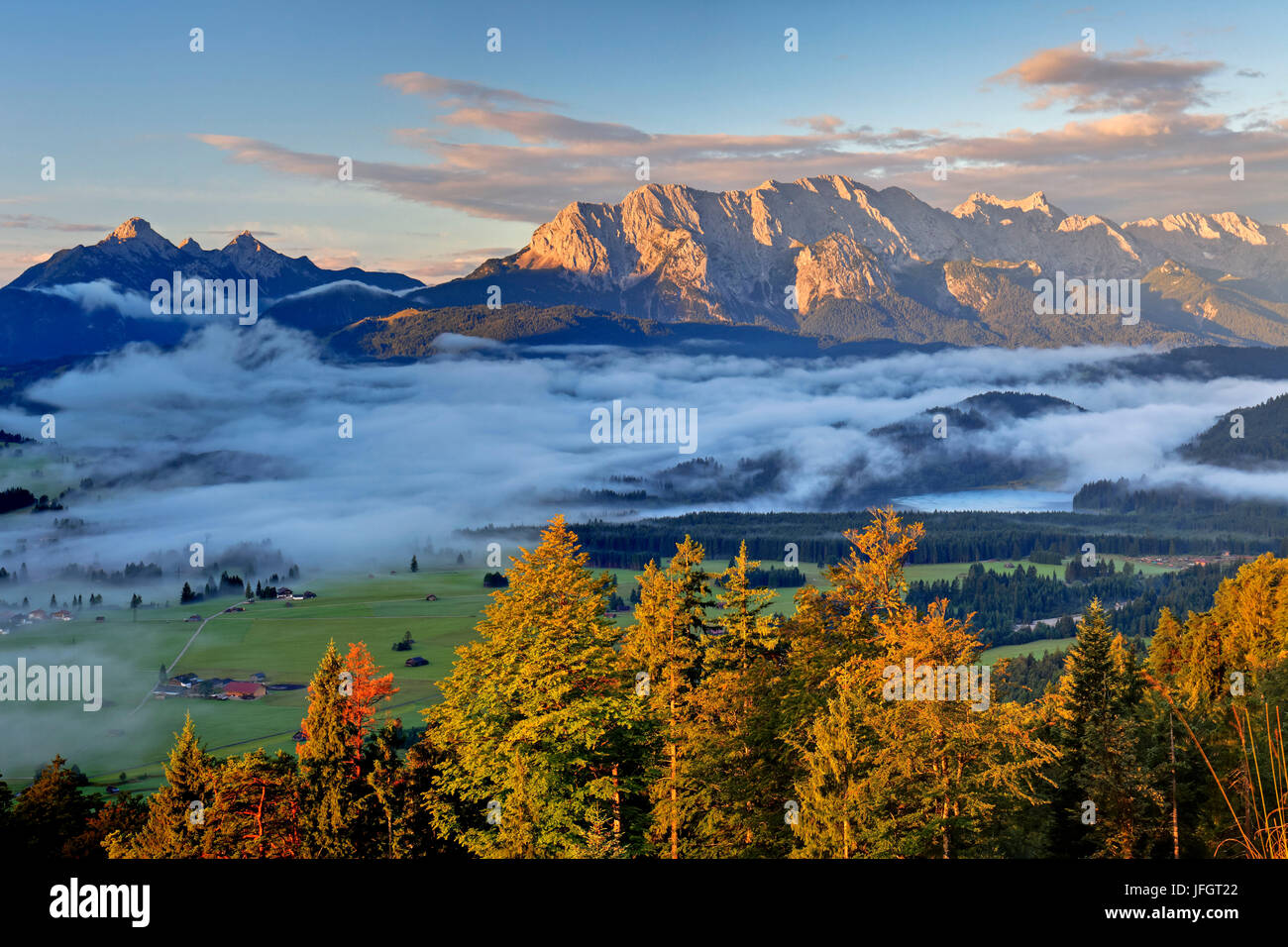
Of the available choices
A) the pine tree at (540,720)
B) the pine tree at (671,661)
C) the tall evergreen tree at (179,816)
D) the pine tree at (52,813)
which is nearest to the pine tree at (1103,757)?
the pine tree at (671,661)

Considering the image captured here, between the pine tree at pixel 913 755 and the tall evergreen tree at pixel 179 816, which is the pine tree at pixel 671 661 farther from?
the tall evergreen tree at pixel 179 816

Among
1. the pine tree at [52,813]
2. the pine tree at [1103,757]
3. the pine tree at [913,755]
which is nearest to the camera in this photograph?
the pine tree at [913,755]

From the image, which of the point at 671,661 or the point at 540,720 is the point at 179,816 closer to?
the point at 540,720

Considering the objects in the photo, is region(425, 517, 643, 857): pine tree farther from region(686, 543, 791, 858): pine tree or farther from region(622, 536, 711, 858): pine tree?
region(686, 543, 791, 858): pine tree

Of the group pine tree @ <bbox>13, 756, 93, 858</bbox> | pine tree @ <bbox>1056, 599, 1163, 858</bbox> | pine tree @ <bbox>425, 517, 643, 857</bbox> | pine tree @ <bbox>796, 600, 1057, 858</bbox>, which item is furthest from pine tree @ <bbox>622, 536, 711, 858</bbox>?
pine tree @ <bbox>13, 756, 93, 858</bbox>

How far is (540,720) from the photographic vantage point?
41.4 meters

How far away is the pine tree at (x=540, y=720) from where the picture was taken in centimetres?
4150

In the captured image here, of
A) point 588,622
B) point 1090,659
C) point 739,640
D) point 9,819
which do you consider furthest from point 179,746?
point 1090,659

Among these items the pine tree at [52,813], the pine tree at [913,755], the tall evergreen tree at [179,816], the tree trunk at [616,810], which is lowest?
the pine tree at [52,813]

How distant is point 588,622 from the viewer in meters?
46.2

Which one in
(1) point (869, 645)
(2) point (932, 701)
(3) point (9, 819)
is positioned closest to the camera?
(2) point (932, 701)
